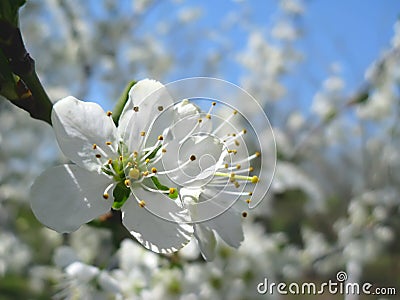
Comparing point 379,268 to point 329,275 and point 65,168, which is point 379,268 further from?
point 65,168

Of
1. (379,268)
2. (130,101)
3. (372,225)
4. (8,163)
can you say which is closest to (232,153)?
(130,101)

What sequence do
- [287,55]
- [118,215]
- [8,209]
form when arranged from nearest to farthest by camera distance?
[118,215]
[8,209]
[287,55]

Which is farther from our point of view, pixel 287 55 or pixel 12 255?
pixel 287 55

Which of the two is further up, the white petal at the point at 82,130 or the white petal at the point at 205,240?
the white petal at the point at 82,130

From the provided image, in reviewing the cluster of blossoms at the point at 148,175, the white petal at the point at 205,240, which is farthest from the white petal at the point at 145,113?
the white petal at the point at 205,240

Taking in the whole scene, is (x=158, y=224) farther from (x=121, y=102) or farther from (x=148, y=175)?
(x=121, y=102)

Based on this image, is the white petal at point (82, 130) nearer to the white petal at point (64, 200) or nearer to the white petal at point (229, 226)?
the white petal at point (64, 200)

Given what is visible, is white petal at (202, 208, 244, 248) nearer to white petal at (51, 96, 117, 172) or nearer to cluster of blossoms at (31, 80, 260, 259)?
cluster of blossoms at (31, 80, 260, 259)

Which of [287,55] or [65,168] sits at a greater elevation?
[287,55]
